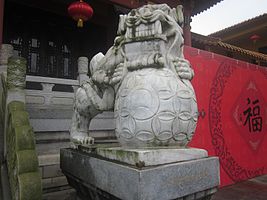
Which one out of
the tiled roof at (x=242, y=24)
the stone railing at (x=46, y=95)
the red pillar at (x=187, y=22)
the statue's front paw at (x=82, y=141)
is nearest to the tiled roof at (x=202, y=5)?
the red pillar at (x=187, y=22)

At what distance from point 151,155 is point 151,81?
0.53 meters

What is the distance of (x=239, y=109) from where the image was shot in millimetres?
4672

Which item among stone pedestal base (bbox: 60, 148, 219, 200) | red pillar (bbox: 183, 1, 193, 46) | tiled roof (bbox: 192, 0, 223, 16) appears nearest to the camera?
stone pedestal base (bbox: 60, 148, 219, 200)

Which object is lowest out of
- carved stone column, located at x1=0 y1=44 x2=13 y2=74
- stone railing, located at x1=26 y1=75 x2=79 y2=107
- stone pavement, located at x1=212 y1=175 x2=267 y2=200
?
stone pavement, located at x1=212 y1=175 x2=267 y2=200

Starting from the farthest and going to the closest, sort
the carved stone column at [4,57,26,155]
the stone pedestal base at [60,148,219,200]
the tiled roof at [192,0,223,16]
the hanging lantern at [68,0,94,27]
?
1. the tiled roof at [192,0,223,16]
2. the hanging lantern at [68,0,94,27]
3. the carved stone column at [4,57,26,155]
4. the stone pedestal base at [60,148,219,200]

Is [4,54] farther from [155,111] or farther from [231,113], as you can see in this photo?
[231,113]

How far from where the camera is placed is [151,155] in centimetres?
153

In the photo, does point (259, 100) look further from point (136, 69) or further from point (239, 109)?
point (136, 69)

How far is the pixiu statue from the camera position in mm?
1663

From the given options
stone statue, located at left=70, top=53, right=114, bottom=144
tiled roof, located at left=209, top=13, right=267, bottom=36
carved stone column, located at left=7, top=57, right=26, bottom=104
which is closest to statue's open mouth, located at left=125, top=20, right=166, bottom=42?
stone statue, located at left=70, top=53, right=114, bottom=144

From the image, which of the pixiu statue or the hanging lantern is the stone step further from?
the hanging lantern

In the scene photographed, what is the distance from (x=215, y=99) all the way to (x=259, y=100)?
1577 mm

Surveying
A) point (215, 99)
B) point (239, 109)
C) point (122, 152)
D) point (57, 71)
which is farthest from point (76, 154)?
point (57, 71)

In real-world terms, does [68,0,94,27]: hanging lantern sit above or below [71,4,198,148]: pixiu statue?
above
